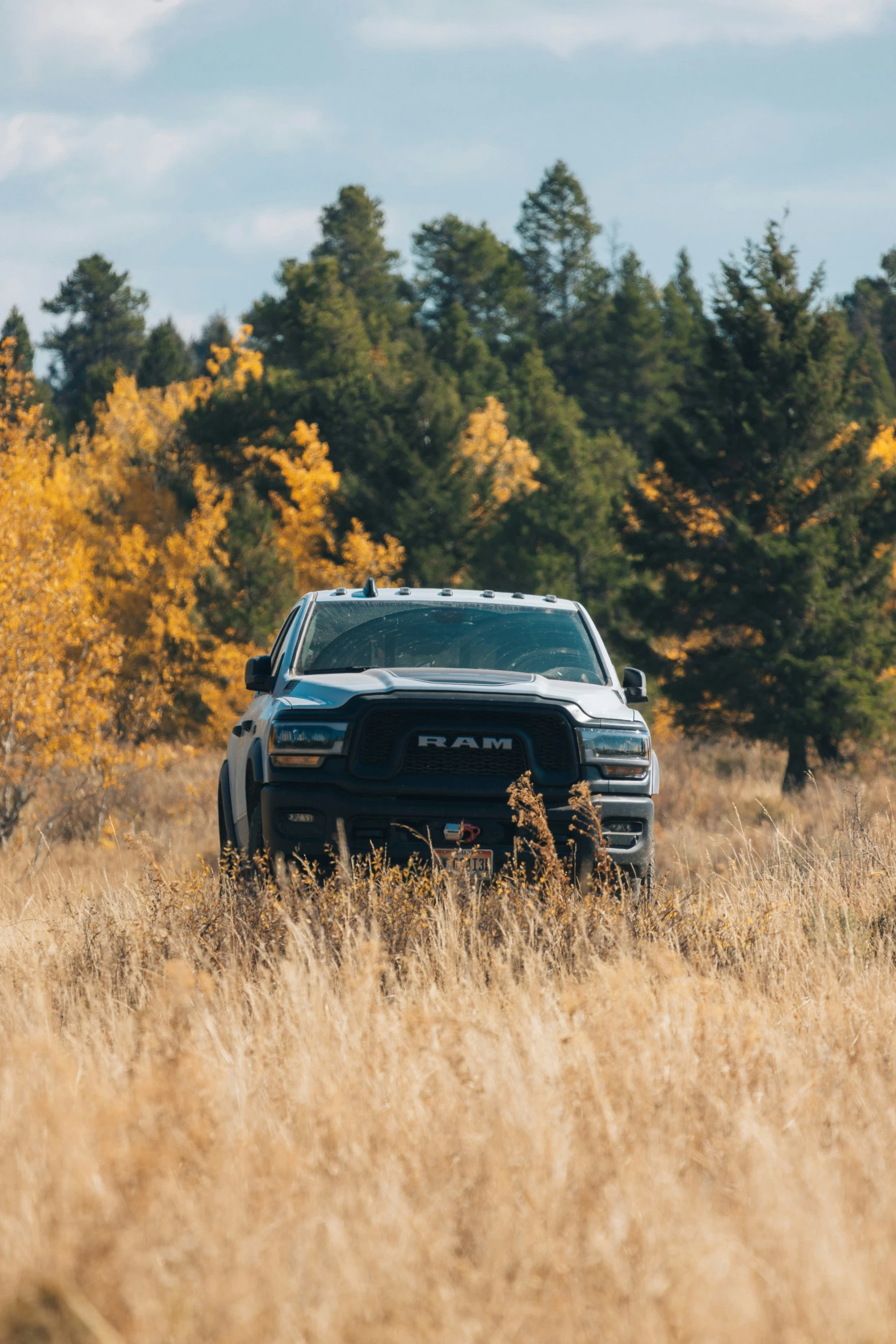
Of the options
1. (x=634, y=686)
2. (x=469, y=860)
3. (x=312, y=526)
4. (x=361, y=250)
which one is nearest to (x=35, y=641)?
(x=634, y=686)

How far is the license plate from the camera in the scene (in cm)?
639

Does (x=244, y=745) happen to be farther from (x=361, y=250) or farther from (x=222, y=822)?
(x=361, y=250)

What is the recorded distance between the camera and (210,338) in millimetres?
104125

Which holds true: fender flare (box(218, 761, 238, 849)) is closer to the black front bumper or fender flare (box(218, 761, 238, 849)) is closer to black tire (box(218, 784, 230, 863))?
black tire (box(218, 784, 230, 863))

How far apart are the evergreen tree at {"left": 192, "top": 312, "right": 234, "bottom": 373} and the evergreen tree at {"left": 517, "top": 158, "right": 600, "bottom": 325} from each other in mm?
27229

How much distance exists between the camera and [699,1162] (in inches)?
143

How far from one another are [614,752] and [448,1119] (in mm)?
3234

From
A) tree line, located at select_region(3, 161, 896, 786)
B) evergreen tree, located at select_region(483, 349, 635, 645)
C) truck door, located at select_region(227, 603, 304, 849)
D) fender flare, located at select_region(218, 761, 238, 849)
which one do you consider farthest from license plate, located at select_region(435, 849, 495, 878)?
evergreen tree, located at select_region(483, 349, 635, 645)

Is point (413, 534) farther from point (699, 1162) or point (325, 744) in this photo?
point (699, 1162)

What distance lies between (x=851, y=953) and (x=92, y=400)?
218 feet

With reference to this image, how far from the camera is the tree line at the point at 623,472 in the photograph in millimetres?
27188

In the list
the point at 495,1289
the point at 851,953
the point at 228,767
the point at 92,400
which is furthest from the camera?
the point at 92,400

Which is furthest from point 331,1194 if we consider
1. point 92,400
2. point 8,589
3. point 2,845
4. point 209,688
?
point 92,400

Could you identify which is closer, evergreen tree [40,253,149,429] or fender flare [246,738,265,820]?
fender flare [246,738,265,820]
